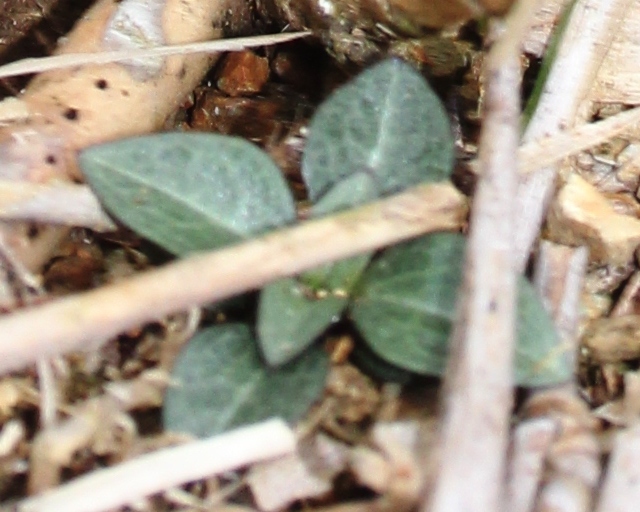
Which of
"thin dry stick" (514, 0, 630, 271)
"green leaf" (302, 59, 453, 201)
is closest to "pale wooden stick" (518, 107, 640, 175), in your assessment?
"thin dry stick" (514, 0, 630, 271)

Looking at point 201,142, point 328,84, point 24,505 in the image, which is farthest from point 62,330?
point 328,84

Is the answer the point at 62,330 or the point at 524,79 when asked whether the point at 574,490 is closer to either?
the point at 62,330

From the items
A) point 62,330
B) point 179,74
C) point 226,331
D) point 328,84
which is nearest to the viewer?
point 62,330

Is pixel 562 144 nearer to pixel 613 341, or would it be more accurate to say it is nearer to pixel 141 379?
pixel 613 341

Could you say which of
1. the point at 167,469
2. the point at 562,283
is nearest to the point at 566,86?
the point at 562,283

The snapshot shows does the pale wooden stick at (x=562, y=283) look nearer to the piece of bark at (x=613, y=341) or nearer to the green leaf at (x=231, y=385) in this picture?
the piece of bark at (x=613, y=341)

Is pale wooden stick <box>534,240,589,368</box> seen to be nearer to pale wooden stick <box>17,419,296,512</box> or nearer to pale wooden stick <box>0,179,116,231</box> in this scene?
pale wooden stick <box>17,419,296,512</box>
